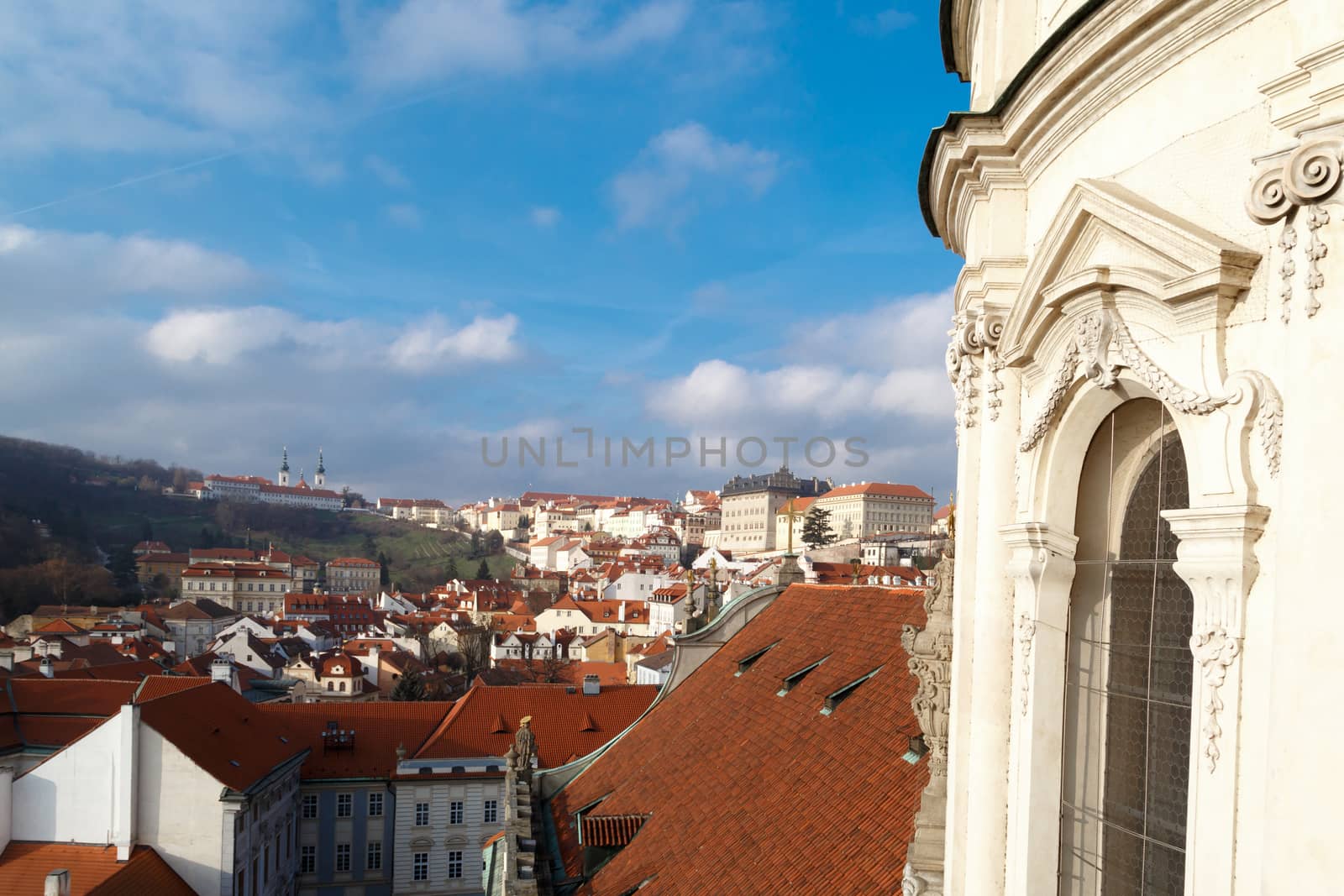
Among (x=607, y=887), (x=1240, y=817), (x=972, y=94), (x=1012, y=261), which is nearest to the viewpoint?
(x=1240, y=817)

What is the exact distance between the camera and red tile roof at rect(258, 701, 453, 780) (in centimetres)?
3772

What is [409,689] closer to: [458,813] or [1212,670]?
[458,813]

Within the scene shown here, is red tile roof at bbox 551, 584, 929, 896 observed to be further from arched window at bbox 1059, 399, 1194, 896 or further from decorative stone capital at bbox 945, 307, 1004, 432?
decorative stone capital at bbox 945, 307, 1004, 432

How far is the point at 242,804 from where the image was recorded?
28.5 m

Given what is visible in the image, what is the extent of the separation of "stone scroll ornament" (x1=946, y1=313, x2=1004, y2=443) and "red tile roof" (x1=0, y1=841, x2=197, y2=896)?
90.9 ft

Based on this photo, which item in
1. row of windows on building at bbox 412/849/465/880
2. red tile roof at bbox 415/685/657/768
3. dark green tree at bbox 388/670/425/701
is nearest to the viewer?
red tile roof at bbox 415/685/657/768

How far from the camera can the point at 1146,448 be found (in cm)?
471

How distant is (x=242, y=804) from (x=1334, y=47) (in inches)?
1261

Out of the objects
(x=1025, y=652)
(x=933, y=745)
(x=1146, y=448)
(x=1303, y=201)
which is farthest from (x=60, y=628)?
(x=1303, y=201)

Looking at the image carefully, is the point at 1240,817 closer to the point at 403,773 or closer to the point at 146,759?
the point at 146,759

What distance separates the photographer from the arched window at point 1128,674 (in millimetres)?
4508

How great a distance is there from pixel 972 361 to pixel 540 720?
34.8 metres

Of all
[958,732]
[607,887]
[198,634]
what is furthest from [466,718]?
[198,634]

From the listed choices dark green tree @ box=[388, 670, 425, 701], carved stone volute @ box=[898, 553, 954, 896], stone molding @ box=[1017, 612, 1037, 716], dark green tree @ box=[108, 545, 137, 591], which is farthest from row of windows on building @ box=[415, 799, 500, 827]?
dark green tree @ box=[108, 545, 137, 591]
